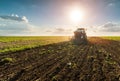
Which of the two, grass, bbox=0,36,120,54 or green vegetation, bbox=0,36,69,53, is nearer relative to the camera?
grass, bbox=0,36,120,54

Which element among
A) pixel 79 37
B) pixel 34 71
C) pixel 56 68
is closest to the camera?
pixel 34 71

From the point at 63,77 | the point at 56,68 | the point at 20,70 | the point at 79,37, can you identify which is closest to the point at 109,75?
the point at 63,77

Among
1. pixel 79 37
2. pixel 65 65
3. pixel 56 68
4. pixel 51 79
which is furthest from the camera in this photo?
pixel 79 37

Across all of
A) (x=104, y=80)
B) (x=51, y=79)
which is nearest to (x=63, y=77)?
(x=51, y=79)

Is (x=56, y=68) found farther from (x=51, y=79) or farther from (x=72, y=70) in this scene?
(x=51, y=79)

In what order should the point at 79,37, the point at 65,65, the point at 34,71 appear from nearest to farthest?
the point at 34,71 → the point at 65,65 → the point at 79,37

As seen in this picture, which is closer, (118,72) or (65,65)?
(118,72)

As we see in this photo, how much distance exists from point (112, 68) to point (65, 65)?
3.59 m

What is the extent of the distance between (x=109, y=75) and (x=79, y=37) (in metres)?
29.7

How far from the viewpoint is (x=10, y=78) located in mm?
10492

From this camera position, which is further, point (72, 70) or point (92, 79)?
point (72, 70)

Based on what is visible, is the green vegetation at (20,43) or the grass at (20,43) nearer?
the grass at (20,43)

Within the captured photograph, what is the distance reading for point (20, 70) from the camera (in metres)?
12.3

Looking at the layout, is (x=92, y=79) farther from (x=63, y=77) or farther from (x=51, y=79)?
(x=51, y=79)
